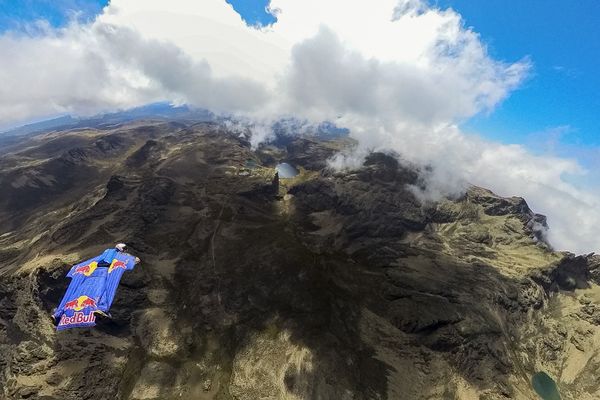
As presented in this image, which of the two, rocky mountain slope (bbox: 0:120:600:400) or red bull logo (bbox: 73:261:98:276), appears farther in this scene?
red bull logo (bbox: 73:261:98:276)

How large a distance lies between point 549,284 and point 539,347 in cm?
3782

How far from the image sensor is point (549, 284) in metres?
122

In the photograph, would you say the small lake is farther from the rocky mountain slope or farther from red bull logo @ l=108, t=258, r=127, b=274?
red bull logo @ l=108, t=258, r=127, b=274

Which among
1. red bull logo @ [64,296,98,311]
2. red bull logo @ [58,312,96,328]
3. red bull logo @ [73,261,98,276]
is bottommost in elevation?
red bull logo @ [58,312,96,328]

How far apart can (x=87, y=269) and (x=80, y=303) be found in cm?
895

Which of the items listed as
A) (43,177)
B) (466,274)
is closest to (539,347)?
(466,274)

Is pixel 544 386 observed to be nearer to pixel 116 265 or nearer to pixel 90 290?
pixel 116 265

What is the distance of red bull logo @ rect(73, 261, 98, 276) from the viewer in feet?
258

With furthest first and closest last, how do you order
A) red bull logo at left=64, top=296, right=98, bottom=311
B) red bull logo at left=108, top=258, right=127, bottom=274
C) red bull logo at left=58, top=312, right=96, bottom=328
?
red bull logo at left=108, top=258, right=127, bottom=274 → red bull logo at left=64, top=296, right=98, bottom=311 → red bull logo at left=58, top=312, right=96, bottom=328

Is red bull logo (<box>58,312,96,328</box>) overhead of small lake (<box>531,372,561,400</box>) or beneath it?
overhead

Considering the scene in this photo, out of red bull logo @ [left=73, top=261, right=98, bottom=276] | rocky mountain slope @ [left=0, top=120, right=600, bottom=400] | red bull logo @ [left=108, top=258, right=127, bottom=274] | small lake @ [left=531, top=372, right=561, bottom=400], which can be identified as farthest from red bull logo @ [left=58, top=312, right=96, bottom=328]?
small lake @ [left=531, top=372, right=561, bottom=400]

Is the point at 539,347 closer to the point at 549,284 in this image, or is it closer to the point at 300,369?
the point at 549,284

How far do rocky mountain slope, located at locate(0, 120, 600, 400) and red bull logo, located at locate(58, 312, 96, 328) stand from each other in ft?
29.2

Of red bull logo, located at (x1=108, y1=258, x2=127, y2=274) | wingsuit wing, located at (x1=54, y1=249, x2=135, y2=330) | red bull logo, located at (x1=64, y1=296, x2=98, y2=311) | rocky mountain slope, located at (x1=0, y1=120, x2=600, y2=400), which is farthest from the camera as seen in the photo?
red bull logo, located at (x1=108, y1=258, x2=127, y2=274)
